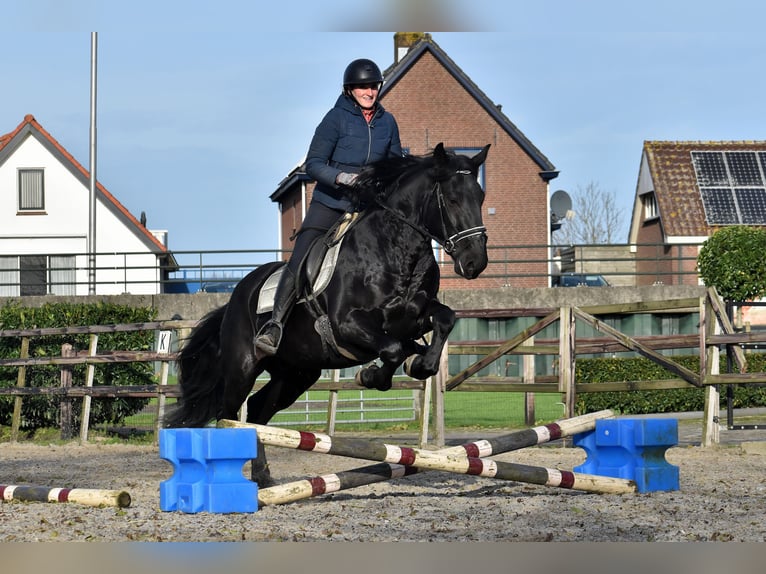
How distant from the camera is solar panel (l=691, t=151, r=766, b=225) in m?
39.7

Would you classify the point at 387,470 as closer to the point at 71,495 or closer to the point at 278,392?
the point at 278,392

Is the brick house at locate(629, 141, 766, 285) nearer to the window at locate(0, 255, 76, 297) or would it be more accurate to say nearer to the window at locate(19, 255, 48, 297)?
the window at locate(0, 255, 76, 297)

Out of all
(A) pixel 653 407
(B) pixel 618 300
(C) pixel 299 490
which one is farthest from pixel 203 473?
(B) pixel 618 300

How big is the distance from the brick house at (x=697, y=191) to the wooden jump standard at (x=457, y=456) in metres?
32.1

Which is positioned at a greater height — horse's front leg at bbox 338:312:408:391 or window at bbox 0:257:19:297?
window at bbox 0:257:19:297

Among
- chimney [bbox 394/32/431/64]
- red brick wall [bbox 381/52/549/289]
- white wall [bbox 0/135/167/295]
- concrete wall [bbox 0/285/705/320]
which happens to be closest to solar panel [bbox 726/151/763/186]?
red brick wall [bbox 381/52/549/289]

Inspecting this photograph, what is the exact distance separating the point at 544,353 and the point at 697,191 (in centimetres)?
3120

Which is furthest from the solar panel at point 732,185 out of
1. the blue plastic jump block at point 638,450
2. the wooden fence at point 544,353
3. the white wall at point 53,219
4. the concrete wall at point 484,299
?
the blue plastic jump block at point 638,450

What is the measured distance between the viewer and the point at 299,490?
6551 millimetres

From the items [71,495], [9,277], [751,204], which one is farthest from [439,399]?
[9,277]

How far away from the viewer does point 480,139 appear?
120ft

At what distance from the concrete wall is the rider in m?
18.4

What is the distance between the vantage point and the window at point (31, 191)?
135ft

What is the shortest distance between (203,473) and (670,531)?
2790 mm
